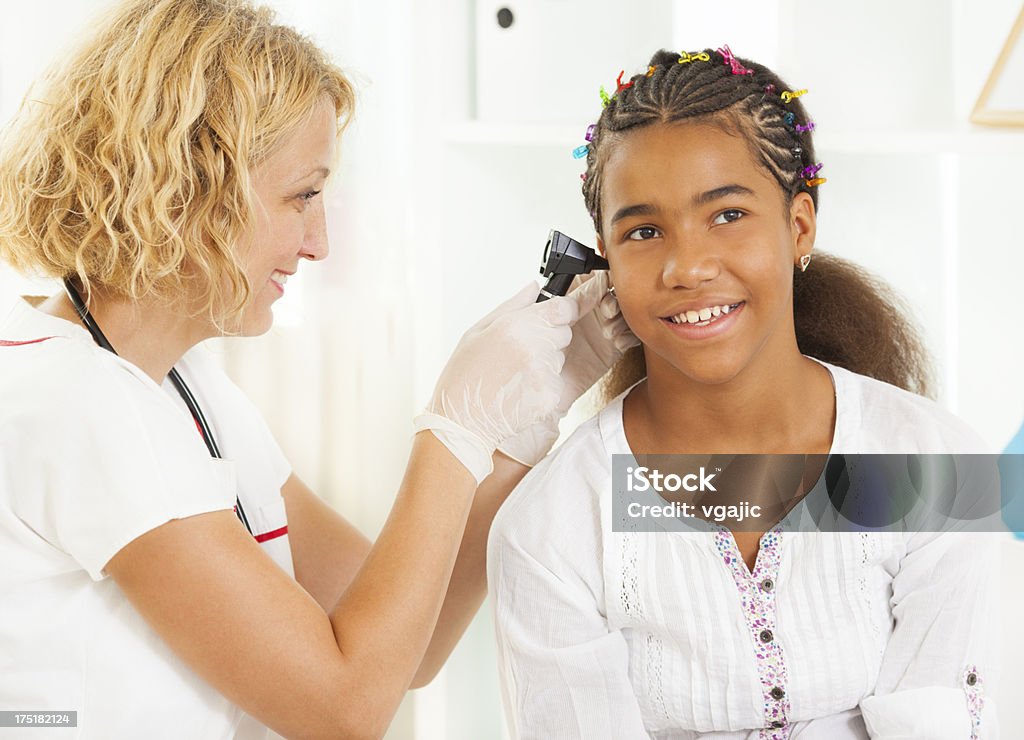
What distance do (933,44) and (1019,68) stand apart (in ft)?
0.60

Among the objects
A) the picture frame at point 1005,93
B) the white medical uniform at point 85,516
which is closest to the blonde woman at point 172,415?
the white medical uniform at point 85,516

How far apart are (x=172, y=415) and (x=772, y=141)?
2.45 feet

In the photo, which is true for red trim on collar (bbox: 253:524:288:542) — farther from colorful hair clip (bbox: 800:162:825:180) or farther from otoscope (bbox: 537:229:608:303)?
colorful hair clip (bbox: 800:162:825:180)

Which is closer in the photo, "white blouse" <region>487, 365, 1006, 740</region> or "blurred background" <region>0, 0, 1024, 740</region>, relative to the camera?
"white blouse" <region>487, 365, 1006, 740</region>

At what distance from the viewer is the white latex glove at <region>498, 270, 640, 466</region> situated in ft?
4.38

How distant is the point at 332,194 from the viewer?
61.8 inches

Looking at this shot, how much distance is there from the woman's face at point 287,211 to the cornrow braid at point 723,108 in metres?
0.34

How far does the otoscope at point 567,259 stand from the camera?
123 centimetres

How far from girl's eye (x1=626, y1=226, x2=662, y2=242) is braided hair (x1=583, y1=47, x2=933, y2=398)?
8cm

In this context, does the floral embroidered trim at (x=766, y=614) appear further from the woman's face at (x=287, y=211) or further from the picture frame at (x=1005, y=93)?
the picture frame at (x=1005, y=93)

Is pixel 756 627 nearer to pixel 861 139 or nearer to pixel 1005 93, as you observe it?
pixel 861 139

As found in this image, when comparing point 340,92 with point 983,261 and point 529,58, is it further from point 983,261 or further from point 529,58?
point 983,261

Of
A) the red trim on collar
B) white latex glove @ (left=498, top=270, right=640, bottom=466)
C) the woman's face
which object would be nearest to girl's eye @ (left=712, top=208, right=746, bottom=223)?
white latex glove @ (left=498, top=270, right=640, bottom=466)

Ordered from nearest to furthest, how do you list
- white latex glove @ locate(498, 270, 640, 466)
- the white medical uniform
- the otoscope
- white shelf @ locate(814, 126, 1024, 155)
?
the white medical uniform
the otoscope
white latex glove @ locate(498, 270, 640, 466)
white shelf @ locate(814, 126, 1024, 155)
